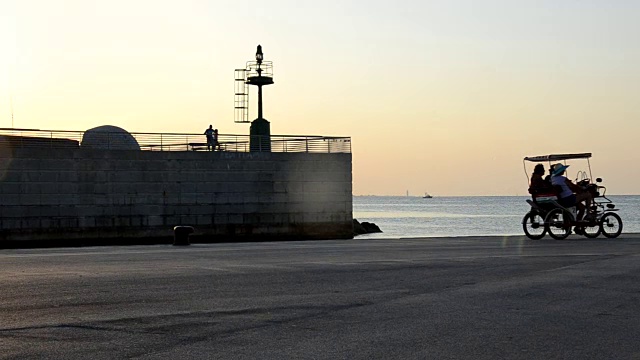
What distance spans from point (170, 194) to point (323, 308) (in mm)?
24720

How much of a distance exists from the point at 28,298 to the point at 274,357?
5024 millimetres

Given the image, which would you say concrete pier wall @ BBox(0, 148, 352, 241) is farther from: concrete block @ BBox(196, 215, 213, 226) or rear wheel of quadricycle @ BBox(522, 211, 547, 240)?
rear wheel of quadricycle @ BBox(522, 211, 547, 240)

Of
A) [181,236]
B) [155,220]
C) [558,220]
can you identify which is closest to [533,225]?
[558,220]

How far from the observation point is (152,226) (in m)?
34.0

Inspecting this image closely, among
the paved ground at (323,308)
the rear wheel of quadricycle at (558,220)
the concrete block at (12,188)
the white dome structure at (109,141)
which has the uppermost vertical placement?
the white dome structure at (109,141)

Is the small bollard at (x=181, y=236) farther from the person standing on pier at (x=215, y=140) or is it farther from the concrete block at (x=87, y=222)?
the person standing on pier at (x=215, y=140)

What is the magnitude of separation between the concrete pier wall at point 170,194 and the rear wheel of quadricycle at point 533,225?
12.3m

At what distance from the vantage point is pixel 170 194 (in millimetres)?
34312

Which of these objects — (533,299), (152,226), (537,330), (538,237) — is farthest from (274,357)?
(152,226)

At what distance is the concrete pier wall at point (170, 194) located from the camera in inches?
1256

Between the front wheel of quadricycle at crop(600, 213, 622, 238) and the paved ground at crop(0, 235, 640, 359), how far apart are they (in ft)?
29.1

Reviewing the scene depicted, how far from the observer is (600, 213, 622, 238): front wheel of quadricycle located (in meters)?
26.1

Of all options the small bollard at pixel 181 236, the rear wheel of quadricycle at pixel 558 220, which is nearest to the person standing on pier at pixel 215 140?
the small bollard at pixel 181 236

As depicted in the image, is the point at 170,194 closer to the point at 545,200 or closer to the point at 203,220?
the point at 203,220
